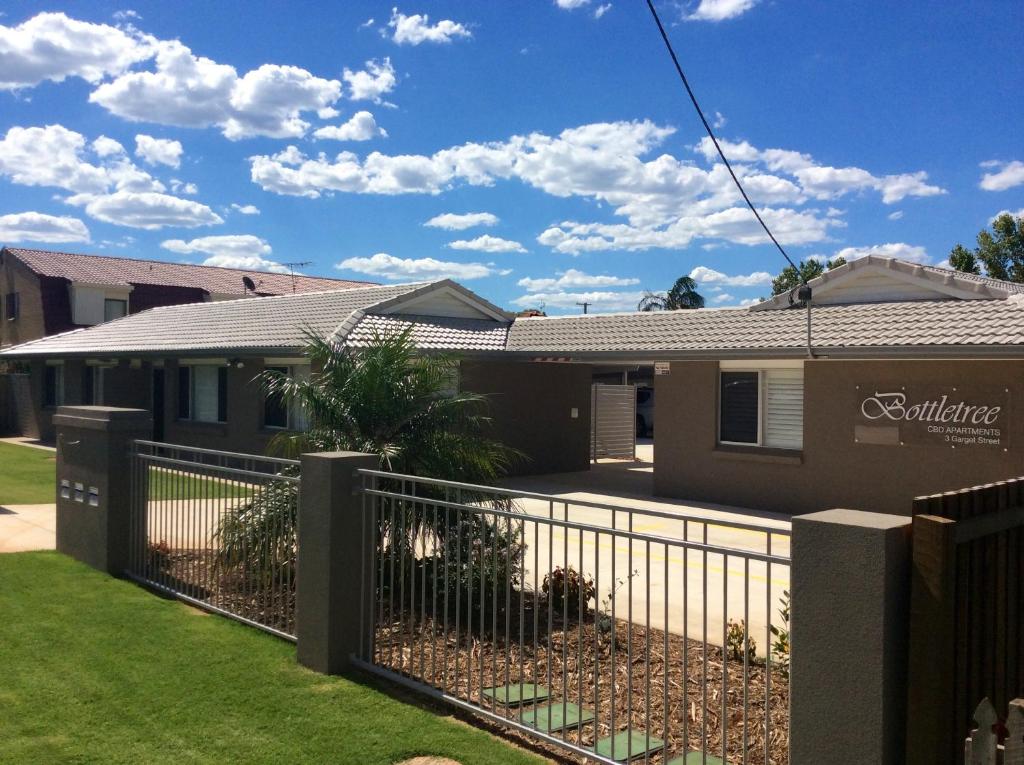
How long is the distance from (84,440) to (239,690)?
186 inches

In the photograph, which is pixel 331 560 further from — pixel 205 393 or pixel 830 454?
pixel 205 393

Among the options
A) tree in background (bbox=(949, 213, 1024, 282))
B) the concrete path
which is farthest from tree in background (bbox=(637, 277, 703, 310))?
the concrete path

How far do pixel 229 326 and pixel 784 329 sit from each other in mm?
14185

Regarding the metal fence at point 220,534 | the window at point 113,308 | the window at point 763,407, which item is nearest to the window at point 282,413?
the window at point 763,407

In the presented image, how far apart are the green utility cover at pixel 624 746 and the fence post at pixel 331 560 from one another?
1.99 meters

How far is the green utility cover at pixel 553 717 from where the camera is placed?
494cm

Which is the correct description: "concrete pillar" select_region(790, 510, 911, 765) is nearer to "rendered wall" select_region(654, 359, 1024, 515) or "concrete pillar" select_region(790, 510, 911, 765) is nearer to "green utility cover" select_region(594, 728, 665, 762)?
"green utility cover" select_region(594, 728, 665, 762)

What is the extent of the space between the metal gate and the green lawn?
16.5m

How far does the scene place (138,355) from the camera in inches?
915

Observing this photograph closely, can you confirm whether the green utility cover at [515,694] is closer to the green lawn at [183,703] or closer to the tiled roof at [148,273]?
the green lawn at [183,703]

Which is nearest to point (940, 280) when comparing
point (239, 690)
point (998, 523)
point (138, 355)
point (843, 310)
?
point (843, 310)

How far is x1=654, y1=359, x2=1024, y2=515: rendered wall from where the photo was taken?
41.6 ft

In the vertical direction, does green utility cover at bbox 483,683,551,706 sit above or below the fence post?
below

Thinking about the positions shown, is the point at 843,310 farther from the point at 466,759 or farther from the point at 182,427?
the point at 182,427
